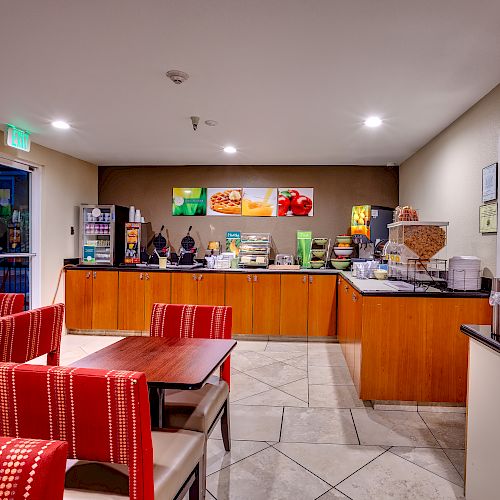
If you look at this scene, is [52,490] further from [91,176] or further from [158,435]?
[91,176]

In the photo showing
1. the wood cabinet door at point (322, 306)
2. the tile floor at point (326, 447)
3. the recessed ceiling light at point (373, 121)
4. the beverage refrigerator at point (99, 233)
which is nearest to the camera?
the tile floor at point (326, 447)

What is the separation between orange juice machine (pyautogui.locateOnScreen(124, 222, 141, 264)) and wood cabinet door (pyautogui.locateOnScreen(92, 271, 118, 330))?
489mm

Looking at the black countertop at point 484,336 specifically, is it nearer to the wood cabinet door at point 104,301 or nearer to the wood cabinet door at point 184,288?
the wood cabinet door at point 184,288

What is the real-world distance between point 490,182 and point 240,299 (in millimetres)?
3375

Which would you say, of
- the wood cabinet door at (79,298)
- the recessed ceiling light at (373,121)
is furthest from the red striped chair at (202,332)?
the wood cabinet door at (79,298)

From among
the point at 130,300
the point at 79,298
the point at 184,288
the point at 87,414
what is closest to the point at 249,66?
the point at 87,414

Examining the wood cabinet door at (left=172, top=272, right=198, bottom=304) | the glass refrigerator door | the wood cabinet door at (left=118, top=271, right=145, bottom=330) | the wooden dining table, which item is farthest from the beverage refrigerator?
the wooden dining table

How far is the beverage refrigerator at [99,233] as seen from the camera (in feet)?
20.1

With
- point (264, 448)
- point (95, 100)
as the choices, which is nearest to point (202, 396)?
point (264, 448)

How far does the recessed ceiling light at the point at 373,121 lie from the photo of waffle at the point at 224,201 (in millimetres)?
2701

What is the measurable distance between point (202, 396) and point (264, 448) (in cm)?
76

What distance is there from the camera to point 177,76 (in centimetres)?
310

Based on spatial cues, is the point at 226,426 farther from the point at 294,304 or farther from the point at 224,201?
the point at 224,201

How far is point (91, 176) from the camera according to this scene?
6.57m
